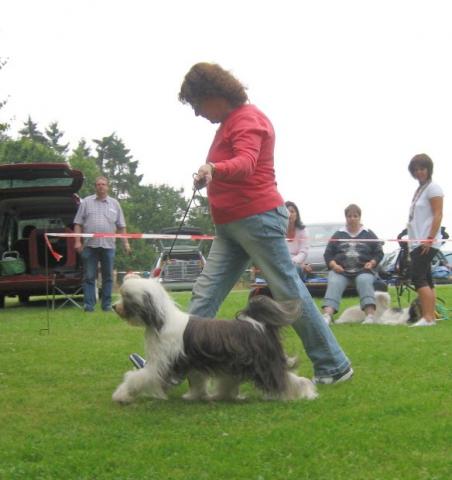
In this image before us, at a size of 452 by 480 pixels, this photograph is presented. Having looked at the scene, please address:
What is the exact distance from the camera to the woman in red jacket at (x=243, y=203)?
14.7ft

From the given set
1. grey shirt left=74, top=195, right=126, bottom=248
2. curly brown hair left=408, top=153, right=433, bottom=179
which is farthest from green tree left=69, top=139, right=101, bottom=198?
curly brown hair left=408, top=153, right=433, bottom=179

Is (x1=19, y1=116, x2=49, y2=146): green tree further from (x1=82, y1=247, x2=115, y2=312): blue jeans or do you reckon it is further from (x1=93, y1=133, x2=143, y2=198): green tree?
(x1=82, y1=247, x2=115, y2=312): blue jeans

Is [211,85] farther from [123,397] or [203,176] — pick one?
[123,397]

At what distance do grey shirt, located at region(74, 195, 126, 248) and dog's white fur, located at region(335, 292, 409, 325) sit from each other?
3562 mm

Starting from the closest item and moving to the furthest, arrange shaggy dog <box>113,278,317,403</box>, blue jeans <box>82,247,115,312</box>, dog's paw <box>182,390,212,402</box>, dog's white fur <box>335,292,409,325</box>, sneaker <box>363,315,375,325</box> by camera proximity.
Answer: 1. shaggy dog <box>113,278,317,403</box>
2. dog's paw <box>182,390,212,402</box>
3. dog's white fur <box>335,292,409,325</box>
4. sneaker <box>363,315,375,325</box>
5. blue jeans <box>82,247,115,312</box>

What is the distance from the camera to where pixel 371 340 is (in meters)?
7.02

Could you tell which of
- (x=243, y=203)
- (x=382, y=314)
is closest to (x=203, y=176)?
(x=243, y=203)

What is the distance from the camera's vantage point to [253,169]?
171 inches

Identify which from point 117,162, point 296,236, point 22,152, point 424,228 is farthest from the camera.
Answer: point 117,162

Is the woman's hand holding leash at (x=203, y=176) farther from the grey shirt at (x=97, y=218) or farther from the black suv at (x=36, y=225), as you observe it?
the black suv at (x=36, y=225)

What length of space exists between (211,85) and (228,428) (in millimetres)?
1979

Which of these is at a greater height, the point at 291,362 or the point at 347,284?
the point at 291,362

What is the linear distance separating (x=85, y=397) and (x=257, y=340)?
3.76ft

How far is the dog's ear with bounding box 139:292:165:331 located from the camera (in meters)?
4.34
